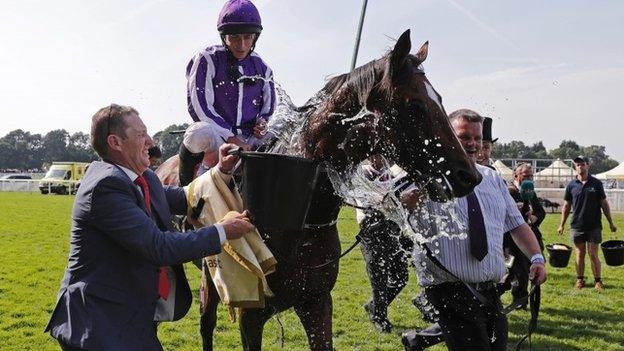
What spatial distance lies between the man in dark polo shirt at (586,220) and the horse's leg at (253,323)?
7702 mm

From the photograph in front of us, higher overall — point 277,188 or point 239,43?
point 239,43

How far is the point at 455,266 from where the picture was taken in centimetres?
374

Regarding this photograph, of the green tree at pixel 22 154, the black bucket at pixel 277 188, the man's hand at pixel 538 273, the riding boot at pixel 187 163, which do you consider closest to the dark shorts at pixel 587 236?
the man's hand at pixel 538 273

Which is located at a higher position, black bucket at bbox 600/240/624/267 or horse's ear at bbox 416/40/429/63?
horse's ear at bbox 416/40/429/63

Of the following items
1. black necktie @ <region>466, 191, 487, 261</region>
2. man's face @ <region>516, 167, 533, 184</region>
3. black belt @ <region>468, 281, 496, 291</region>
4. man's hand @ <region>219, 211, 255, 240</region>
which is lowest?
black belt @ <region>468, 281, 496, 291</region>

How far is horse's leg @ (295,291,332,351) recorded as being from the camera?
3.40 meters

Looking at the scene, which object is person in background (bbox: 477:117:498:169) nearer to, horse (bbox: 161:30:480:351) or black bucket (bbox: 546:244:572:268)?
black bucket (bbox: 546:244:572:268)

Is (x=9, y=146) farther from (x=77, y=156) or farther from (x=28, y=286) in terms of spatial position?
(x=28, y=286)

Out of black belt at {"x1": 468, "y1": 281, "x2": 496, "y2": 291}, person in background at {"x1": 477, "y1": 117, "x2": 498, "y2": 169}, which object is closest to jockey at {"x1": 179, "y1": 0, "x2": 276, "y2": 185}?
black belt at {"x1": 468, "y1": 281, "x2": 496, "y2": 291}

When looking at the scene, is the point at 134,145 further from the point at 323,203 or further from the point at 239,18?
the point at 239,18

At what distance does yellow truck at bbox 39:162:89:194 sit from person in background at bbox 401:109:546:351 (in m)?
39.5

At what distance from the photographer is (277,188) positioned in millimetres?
2854

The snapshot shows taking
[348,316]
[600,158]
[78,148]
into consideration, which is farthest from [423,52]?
[600,158]

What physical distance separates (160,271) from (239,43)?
1.88m
